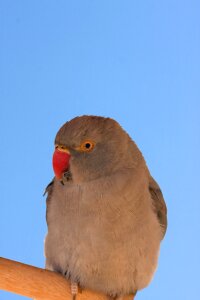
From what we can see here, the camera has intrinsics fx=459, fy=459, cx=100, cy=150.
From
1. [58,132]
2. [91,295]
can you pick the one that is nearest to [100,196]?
[58,132]

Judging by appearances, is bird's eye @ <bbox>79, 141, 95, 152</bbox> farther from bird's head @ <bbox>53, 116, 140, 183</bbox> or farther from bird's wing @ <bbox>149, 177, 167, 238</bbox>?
bird's wing @ <bbox>149, 177, 167, 238</bbox>

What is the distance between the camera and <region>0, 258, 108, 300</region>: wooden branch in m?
2.16

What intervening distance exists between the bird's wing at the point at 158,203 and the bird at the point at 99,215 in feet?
0.37

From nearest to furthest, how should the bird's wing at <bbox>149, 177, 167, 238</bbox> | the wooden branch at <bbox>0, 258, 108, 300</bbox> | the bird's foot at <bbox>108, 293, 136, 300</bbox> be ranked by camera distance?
1. the wooden branch at <bbox>0, 258, 108, 300</bbox>
2. the bird's foot at <bbox>108, 293, 136, 300</bbox>
3. the bird's wing at <bbox>149, 177, 167, 238</bbox>

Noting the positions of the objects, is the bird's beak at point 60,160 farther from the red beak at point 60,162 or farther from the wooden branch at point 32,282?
the wooden branch at point 32,282

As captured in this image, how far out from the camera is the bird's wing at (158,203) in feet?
8.89

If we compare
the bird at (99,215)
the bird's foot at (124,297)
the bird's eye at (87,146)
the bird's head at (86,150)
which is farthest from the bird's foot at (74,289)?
the bird's eye at (87,146)

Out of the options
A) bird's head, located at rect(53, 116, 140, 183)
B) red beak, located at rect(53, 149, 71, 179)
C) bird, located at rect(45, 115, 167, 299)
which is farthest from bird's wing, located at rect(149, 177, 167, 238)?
red beak, located at rect(53, 149, 71, 179)

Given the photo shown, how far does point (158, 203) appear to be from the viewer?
2727 millimetres

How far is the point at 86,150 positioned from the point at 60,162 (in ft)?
0.52

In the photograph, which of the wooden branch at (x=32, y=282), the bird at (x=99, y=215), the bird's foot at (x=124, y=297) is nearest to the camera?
the wooden branch at (x=32, y=282)

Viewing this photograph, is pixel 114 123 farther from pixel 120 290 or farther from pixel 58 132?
pixel 120 290

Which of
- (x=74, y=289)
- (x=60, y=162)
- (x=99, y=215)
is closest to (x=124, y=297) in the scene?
(x=74, y=289)

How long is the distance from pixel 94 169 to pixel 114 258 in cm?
48
